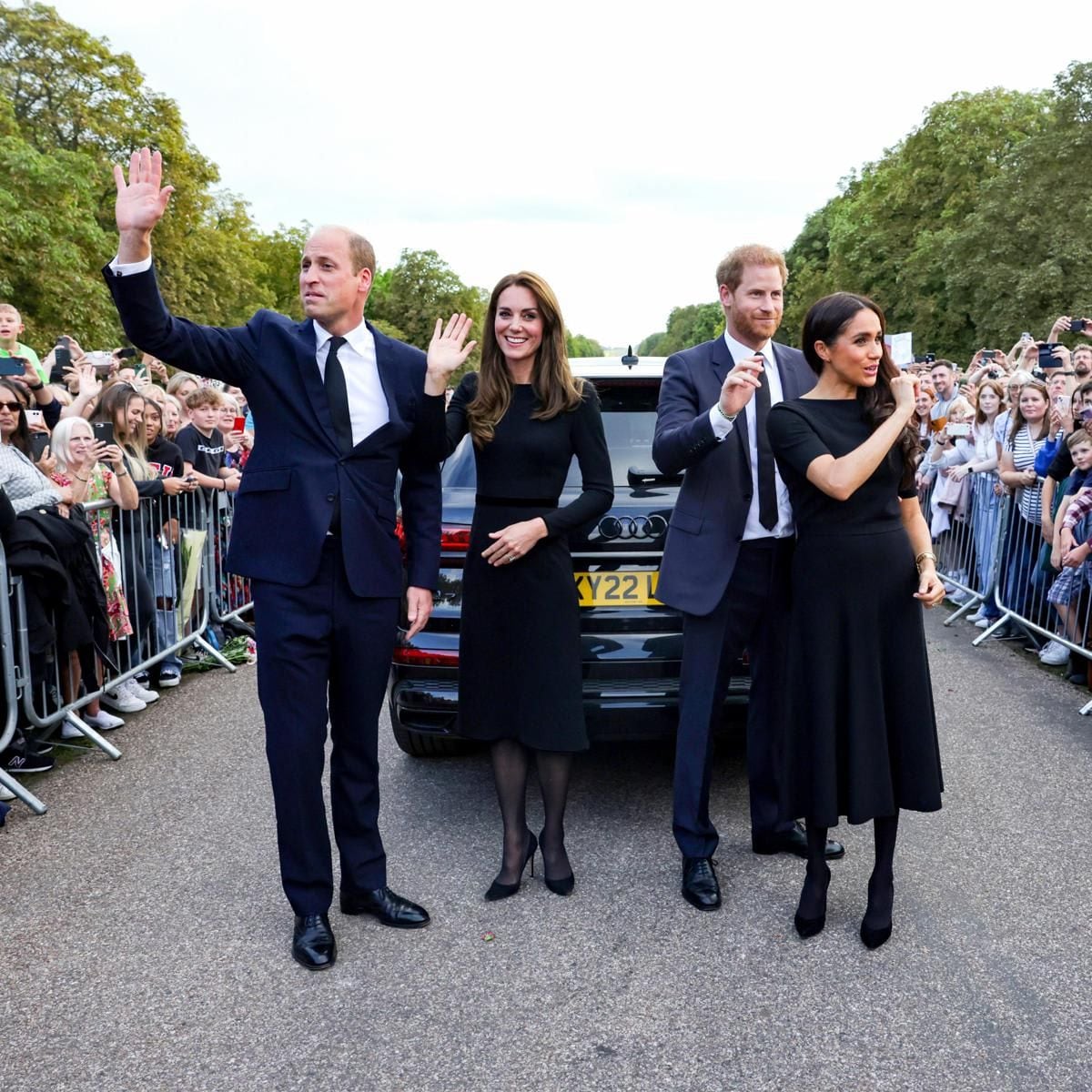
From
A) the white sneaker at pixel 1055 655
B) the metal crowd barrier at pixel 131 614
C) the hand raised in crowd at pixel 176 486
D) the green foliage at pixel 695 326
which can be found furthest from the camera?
the green foliage at pixel 695 326

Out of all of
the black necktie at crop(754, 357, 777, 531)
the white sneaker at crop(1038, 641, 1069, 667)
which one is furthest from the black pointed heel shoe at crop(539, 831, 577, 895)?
the white sneaker at crop(1038, 641, 1069, 667)

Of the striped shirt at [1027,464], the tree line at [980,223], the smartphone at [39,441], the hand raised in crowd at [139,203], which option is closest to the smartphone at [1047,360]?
the striped shirt at [1027,464]

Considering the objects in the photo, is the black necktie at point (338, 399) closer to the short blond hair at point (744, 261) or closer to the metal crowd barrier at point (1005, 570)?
the short blond hair at point (744, 261)

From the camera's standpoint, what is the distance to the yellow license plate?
174 inches

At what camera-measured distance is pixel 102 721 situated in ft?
20.4

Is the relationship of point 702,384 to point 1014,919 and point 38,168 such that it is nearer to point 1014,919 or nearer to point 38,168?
point 1014,919

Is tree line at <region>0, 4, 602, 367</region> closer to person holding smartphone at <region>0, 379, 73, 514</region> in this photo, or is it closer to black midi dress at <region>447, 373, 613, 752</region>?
person holding smartphone at <region>0, 379, 73, 514</region>

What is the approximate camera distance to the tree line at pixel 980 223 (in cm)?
3484

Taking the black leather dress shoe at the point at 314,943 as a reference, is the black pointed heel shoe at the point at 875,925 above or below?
above

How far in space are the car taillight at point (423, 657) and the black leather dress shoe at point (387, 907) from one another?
96cm

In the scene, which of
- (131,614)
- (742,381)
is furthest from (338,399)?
(131,614)

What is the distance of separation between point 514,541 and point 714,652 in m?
0.83

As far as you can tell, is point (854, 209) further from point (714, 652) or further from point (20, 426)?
point (714, 652)

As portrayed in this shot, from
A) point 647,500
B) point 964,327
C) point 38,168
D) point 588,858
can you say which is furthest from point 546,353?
point 964,327
